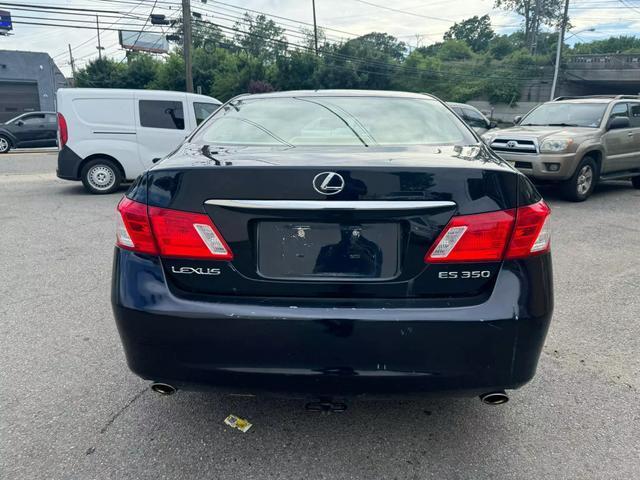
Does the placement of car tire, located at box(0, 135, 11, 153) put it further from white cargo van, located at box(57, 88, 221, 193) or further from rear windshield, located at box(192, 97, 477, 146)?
rear windshield, located at box(192, 97, 477, 146)

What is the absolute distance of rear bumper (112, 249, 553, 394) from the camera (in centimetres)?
188

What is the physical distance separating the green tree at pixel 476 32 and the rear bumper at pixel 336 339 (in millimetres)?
94563

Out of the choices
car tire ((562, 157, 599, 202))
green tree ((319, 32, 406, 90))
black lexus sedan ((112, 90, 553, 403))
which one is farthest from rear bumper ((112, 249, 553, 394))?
green tree ((319, 32, 406, 90))

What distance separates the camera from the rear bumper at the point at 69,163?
9086 mm

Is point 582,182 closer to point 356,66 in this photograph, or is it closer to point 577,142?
point 577,142

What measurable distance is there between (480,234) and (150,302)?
50.8 inches

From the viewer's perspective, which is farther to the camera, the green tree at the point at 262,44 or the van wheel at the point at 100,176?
the green tree at the point at 262,44

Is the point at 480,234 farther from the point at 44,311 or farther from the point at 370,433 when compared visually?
the point at 44,311

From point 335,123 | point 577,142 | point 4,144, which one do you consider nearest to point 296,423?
point 335,123

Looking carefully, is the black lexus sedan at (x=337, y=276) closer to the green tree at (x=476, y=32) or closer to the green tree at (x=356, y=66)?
the green tree at (x=356, y=66)

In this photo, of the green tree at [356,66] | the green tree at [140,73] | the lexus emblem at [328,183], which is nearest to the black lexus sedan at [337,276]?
the lexus emblem at [328,183]

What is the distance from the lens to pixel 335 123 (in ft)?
9.21

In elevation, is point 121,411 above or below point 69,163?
below

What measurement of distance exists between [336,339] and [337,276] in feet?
0.77
